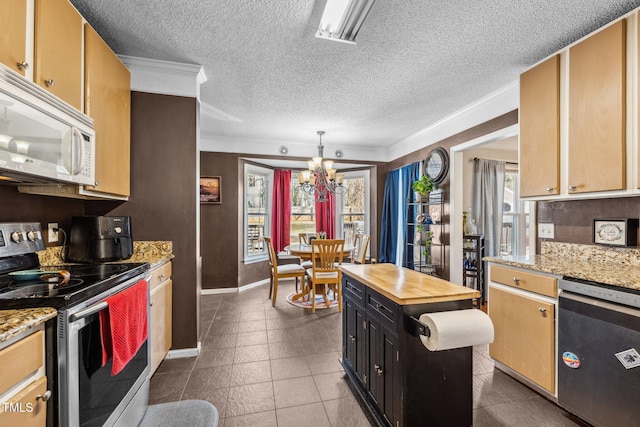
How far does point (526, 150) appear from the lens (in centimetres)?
243

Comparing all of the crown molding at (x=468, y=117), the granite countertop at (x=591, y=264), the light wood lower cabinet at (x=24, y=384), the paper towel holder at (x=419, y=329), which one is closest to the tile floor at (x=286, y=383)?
the paper towel holder at (x=419, y=329)

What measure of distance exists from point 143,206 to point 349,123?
2835 millimetres

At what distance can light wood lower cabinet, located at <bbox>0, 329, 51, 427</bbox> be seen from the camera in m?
0.88

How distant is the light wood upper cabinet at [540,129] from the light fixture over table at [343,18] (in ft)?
5.18

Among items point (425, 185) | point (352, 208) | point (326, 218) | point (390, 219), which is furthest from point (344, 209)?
point (425, 185)

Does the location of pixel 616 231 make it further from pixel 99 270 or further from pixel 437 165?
pixel 99 270

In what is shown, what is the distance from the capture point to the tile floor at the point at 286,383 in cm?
179

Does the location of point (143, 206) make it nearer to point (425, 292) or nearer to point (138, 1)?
point (138, 1)

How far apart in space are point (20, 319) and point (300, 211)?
515 centimetres

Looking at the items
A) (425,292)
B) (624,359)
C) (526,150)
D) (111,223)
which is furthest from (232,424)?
(526,150)

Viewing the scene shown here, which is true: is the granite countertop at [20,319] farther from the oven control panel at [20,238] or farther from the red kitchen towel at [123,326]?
the oven control panel at [20,238]

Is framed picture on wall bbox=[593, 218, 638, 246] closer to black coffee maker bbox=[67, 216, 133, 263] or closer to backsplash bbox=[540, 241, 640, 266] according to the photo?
backsplash bbox=[540, 241, 640, 266]

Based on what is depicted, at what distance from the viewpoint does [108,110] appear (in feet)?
6.76

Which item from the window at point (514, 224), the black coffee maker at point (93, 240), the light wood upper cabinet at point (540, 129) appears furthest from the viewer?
the window at point (514, 224)
